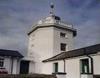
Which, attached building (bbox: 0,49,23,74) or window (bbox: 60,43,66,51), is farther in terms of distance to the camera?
window (bbox: 60,43,66,51)

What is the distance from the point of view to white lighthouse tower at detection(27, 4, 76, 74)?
95.7ft

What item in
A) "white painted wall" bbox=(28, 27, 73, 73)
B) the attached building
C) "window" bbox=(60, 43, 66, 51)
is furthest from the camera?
"window" bbox=(60, 43, 66, 51)

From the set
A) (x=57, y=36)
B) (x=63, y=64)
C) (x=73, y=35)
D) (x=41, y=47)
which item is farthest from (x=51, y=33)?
(x=63, y=64)

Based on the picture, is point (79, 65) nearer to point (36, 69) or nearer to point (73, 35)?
point (36, 69)

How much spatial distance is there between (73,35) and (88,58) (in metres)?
14.6

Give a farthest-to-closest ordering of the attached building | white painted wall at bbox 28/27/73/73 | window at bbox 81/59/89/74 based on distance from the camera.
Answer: white painted wall at bbox 28/27/73/73
the attached building
window at bbox 81/59/89/74

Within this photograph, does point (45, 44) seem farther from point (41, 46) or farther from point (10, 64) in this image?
point (10, 64)

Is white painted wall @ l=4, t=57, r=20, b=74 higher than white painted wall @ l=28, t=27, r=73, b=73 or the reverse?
the reverse

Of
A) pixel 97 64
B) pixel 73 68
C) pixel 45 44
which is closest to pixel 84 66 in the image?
pixel 73 68

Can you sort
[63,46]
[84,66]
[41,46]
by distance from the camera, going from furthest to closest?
[63,46], [41,46], [84,66]

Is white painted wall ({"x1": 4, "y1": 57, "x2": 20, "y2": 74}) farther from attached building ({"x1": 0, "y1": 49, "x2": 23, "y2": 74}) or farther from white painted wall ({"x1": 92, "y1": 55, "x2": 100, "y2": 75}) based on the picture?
white painted wall ({"x1": 92, "y1": 55, "x2": 100, "y2": 75})

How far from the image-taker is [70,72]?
2061cm

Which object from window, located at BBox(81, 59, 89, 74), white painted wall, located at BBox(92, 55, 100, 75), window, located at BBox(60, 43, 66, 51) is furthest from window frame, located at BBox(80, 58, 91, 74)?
window, located at BBox(60, 43, 66, 51)

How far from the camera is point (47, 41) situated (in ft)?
96.9
